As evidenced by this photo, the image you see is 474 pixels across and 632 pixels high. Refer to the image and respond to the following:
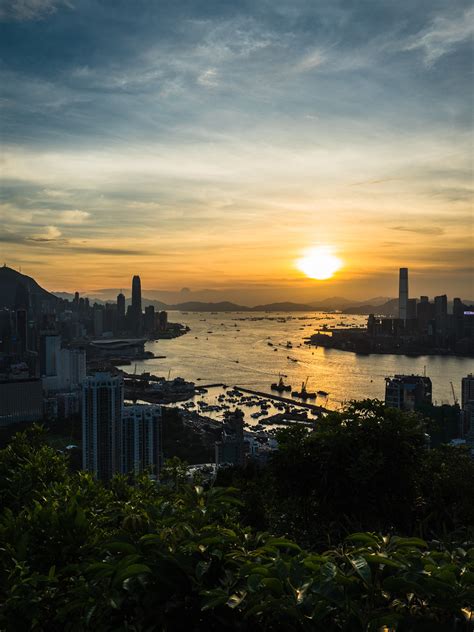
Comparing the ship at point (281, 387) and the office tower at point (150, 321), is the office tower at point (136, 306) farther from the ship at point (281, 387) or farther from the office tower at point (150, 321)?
the ship at point (281, 387)

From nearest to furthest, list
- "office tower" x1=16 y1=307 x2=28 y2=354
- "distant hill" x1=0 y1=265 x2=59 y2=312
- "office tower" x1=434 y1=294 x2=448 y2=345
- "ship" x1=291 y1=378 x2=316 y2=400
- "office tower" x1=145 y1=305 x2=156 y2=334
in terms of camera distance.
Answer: "ship" x1=291 y1=378 x2=316 y2=400
"office tower" x1=16 y1=307 x2=28 y2=354
"distant hill" x1=0 y1=265 x2=59 y2=312
"office tower" x1=434 y1=294 x2=448 y2=345
"office tower" x1=145 y1=305 x2=156 y2=334

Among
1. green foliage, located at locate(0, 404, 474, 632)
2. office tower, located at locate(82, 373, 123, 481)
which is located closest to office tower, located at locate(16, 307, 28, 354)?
office tower, located at locate(82, 373, 123, 481)

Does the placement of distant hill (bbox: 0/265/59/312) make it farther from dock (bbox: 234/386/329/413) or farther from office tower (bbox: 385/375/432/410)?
office tower (bbox: 385/375/432/410)

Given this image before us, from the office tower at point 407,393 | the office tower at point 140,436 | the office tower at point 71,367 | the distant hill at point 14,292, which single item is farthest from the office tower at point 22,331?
the office tower at point 407,393

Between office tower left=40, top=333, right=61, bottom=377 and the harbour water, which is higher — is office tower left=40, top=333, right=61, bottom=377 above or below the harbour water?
above

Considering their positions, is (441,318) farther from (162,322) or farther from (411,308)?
(162,322)

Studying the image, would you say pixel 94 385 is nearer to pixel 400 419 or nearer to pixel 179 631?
pixel 400 419
